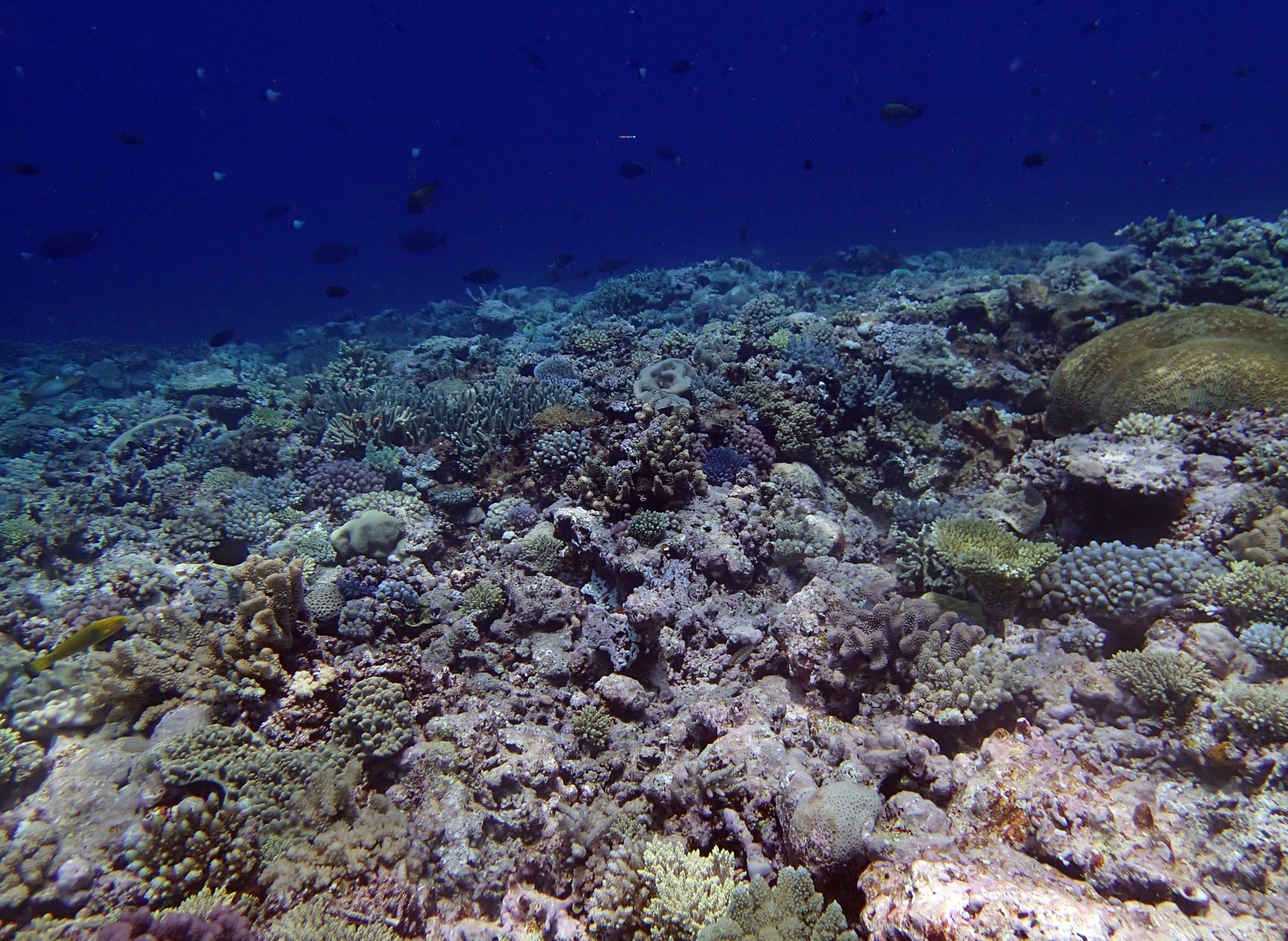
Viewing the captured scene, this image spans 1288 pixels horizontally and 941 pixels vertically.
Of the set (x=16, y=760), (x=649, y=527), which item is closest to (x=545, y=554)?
(x=649, y=527)

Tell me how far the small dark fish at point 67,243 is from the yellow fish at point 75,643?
771 inches

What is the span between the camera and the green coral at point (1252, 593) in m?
4.24

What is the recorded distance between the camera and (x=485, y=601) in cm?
588

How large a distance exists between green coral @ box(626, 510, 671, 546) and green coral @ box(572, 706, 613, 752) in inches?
76.8

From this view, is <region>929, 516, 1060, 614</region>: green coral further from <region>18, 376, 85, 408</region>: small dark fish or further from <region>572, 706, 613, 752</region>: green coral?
<region>18, 376, 85, 408</region>: small dark fish

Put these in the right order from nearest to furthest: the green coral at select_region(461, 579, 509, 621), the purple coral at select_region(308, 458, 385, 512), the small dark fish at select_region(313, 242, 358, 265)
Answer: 1. the green coral at select_region(461, 579, 509, 621)
2. the purple coral at select_region(308, 458, 385, 512)
3. the small dark fish at select_region(313, 242, 358, 265)

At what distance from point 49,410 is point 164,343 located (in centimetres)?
2889

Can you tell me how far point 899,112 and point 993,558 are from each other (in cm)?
1375

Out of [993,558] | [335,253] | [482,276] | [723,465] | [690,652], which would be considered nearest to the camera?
[993,558]

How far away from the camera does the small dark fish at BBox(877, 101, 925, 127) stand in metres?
14.2

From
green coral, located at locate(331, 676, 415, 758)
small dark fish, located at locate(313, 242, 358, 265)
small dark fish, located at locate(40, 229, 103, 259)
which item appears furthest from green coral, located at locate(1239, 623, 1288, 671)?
small dark fish, located at locate(40, 229, 103, 259)

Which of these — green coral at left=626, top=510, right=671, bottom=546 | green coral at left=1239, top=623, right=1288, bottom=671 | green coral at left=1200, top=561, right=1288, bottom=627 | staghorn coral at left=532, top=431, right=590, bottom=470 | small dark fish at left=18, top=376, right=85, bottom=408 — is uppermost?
small dark fish at left=18, top=376, right=85, bottom=408

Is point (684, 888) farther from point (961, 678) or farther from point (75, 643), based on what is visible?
point (75, 643)

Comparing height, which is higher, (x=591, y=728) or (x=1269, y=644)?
(x=1269, y=644)
